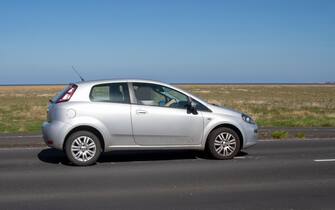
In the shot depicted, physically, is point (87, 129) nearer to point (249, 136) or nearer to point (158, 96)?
point (158, 96)

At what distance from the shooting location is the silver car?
891 centimetres

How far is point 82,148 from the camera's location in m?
8.94

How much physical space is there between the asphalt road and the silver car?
1.23 feet

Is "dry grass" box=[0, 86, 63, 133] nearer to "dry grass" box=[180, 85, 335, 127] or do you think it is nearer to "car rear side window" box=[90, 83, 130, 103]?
"car rear side window" box=[90, 83, 130, 103]

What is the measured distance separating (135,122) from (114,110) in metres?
0.47

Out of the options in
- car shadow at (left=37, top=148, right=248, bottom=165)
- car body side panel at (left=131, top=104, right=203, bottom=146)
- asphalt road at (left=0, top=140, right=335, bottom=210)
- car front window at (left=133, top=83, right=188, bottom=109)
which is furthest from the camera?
car shadow at (left=37, top=148, right=248, bottom=165)

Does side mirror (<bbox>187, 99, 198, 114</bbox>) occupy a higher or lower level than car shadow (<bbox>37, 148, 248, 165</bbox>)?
higher

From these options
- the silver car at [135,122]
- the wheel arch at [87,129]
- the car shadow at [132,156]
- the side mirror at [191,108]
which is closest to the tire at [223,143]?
the silver car at [135,122]

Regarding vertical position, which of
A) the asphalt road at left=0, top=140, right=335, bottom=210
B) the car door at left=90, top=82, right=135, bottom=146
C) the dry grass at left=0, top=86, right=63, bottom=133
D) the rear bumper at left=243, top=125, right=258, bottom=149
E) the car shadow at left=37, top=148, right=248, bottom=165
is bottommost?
the asphalt road at left=0, top=140, right=335, bottom=210

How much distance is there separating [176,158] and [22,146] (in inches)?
182

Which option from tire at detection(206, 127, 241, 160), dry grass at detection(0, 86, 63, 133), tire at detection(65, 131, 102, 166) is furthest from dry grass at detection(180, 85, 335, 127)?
tire at detection(65, 131, 102, 166)

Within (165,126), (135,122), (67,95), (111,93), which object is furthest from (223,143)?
(67,95)

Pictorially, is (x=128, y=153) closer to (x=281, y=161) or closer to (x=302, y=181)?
(x=281, y=161)

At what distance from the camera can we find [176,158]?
9.98m
